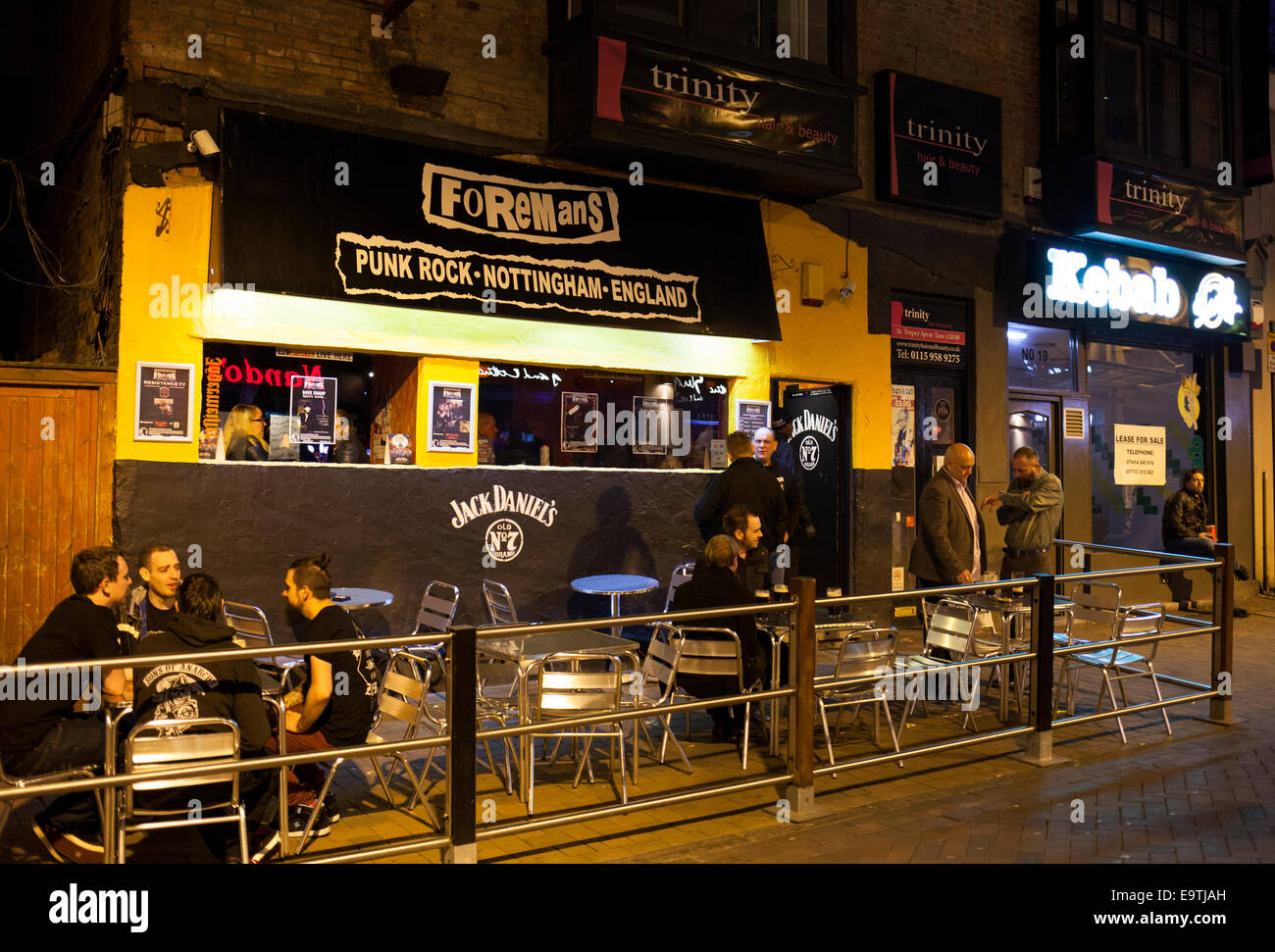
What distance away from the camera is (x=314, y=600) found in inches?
215

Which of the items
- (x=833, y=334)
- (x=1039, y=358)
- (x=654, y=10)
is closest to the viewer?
(x=654, y=10)

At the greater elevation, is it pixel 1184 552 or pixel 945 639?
pixel 1184 552

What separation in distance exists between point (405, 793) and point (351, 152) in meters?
5.23

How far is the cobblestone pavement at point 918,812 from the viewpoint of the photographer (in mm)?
5195

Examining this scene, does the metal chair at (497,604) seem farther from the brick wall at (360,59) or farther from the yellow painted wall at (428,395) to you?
the brick wall at (360,59)

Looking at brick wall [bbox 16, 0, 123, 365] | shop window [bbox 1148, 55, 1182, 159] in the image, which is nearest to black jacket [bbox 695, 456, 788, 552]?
brick wall [bbox 16, 0, 123, 365]

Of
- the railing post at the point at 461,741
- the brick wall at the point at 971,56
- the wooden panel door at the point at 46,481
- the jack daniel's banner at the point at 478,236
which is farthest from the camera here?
the brick wall at the point at 971,56

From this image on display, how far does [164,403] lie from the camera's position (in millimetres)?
7820

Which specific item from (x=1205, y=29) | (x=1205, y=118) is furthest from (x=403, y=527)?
(x=1205, y=29)

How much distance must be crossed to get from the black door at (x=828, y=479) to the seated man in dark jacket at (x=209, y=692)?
7.73 m

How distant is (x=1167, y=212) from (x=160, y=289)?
12.4 metres

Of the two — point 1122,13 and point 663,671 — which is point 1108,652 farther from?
point 1122,13

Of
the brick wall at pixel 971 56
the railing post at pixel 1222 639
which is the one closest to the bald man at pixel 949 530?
the railing post at pixel 1222 639

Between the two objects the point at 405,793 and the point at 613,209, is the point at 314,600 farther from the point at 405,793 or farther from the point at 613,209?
the point at 613,209
